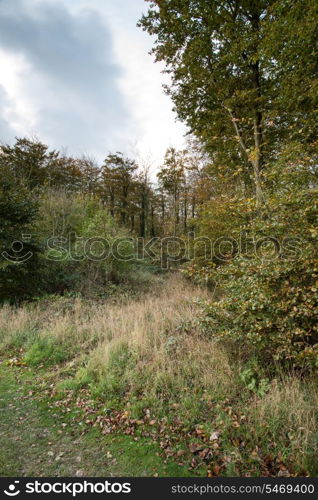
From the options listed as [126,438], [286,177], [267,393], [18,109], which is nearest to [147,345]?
[126,438]

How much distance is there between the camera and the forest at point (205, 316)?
8.14 feet

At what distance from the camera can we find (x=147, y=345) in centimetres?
432

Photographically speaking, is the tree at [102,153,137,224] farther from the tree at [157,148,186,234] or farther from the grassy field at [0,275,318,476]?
the grassy field at [0,275,318,476]

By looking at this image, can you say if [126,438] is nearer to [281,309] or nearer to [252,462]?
[252,462]

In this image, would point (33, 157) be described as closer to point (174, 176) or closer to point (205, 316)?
point (174, 176)

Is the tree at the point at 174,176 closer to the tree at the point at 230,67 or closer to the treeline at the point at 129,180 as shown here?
the treeline at the point at 129,180

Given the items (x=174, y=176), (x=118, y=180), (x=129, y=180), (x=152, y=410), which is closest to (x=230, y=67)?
(x=152, y=410)

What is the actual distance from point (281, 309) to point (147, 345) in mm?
2533

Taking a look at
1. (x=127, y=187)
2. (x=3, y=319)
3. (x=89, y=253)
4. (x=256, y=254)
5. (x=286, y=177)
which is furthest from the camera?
(x=127, y=187)

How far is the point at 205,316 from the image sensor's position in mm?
3979

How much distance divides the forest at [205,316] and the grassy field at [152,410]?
18 mm

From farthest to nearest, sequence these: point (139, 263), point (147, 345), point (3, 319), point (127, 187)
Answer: point (127, 187) < point (139, 263) < point (3, 319) < point (147, 345)

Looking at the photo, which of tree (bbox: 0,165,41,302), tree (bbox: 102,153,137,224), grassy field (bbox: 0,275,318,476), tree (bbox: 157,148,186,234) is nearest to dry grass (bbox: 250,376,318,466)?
grassy field (bbox: 0,275,318,476)

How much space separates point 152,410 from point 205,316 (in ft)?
5.43
